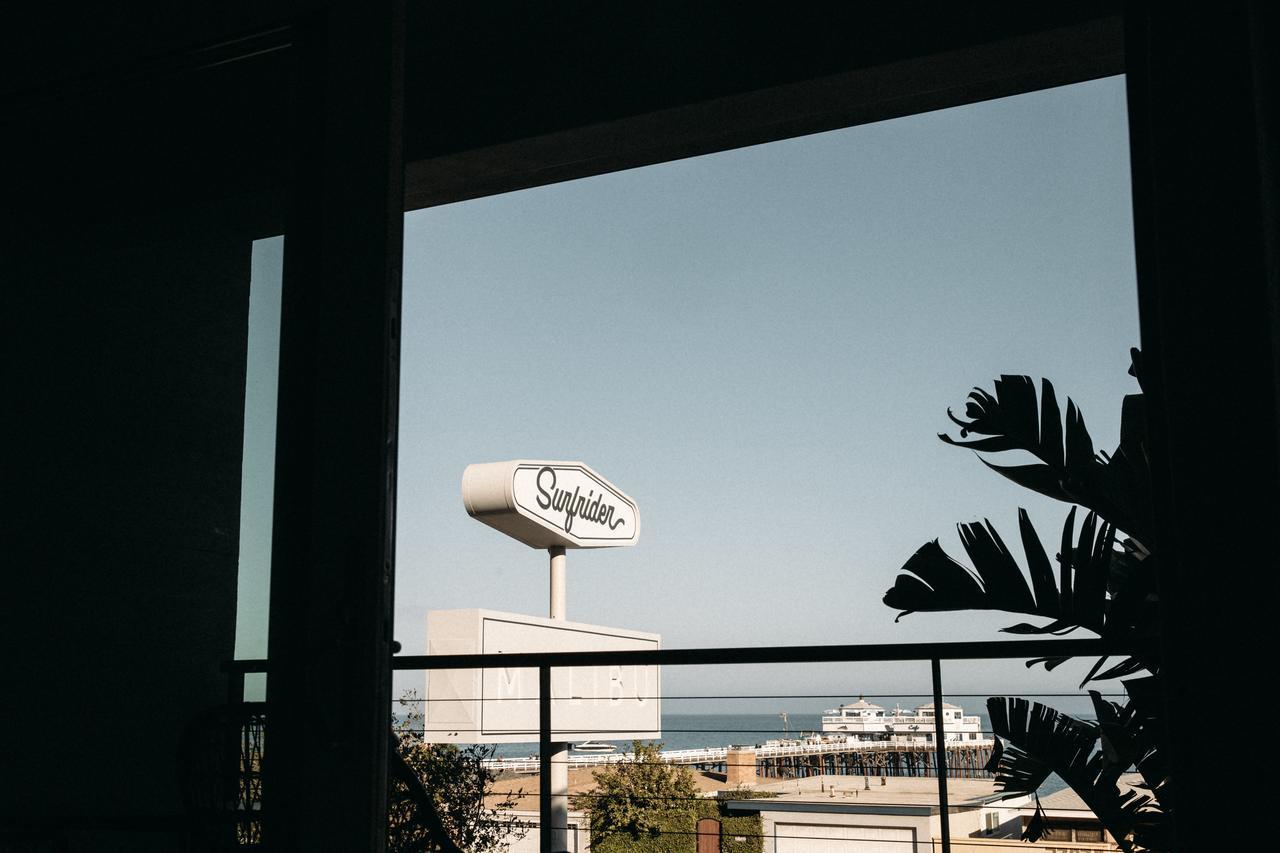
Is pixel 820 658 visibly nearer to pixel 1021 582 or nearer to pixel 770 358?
pixel 1021 582

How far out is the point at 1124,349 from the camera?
82.2 inches

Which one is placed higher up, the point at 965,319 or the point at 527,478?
the point at 965,319

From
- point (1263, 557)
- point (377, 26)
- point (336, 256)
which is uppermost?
point (377, 26)

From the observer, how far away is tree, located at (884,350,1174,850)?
2055 millimetres

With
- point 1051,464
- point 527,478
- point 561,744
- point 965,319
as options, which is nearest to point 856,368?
point 965,319

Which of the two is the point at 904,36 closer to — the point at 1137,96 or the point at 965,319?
the point at 1137,96

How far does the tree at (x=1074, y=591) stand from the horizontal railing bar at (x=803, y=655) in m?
0.04

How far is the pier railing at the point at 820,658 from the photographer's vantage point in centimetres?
228

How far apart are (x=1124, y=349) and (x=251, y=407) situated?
1597 millimetres

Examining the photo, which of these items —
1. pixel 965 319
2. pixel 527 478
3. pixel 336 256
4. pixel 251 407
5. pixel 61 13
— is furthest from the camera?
pixel 965 319

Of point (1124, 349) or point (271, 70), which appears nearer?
point (271, 70)

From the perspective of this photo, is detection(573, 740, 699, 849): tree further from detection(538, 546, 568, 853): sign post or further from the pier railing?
the pier railing

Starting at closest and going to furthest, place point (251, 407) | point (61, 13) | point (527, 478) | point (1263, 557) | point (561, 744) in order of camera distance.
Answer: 1. point (1263, 557)
2. point (251, 407)
3. point (61, 13)
4. point (561, 744)
5. point (527, 478)

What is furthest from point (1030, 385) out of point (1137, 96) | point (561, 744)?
point (561, 744)
